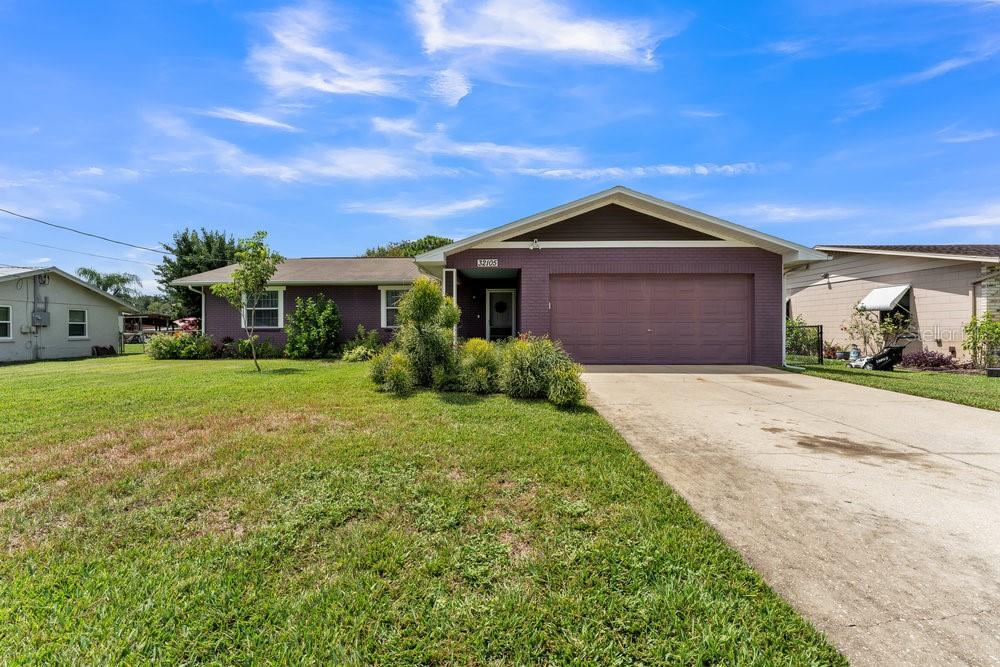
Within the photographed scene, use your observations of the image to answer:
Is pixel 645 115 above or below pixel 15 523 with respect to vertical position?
above

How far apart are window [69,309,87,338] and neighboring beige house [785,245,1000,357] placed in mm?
28416

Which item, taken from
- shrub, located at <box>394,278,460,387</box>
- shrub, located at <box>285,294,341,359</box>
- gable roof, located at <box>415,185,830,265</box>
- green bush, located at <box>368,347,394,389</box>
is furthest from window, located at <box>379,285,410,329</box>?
green bush, located at <box>368,347,394,389</box>

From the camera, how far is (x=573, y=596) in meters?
2.02

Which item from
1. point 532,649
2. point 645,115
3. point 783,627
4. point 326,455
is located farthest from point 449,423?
point 645,115

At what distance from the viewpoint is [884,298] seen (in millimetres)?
13375

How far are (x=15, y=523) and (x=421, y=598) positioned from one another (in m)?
3.05

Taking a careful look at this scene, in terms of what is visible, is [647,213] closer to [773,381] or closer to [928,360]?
[773,381]

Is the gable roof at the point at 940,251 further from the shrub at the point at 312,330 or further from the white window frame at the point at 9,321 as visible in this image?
the white window frame at the point at 9,321

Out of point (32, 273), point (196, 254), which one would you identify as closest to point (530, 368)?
point (32, 273)

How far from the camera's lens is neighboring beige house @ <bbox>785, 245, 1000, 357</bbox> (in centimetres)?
1145

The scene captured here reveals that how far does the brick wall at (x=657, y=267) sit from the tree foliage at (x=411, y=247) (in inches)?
1126

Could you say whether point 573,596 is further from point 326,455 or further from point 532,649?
point 326,455

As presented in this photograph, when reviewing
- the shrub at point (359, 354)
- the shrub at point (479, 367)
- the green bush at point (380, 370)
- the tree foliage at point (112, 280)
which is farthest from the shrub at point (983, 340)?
the tree foliage at point (112, 280)

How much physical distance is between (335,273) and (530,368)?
11463 millimetres
